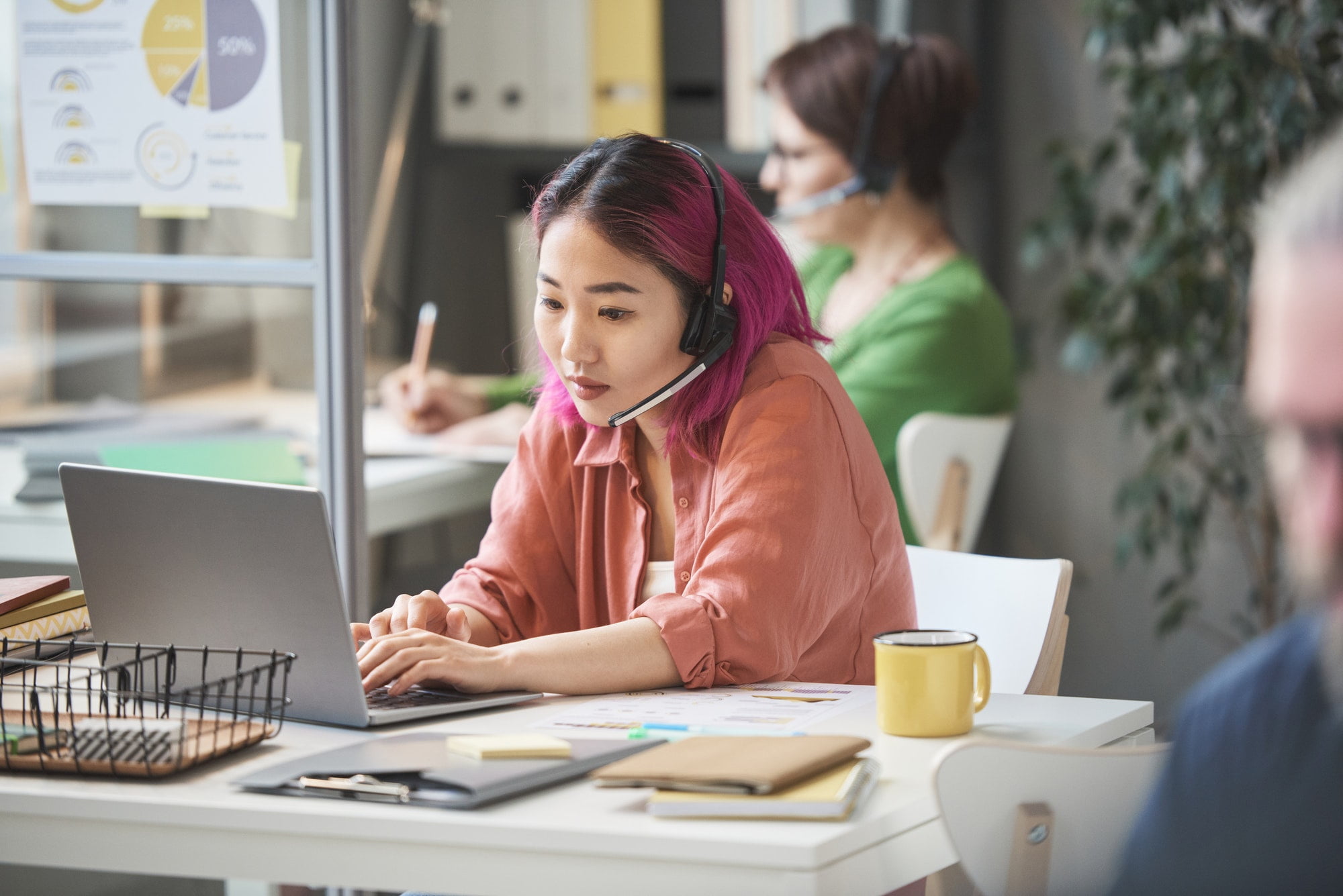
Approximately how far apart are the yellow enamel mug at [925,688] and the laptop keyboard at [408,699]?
331mm

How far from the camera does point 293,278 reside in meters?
1.61

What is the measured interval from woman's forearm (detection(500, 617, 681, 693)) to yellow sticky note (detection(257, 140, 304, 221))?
2.22 ft

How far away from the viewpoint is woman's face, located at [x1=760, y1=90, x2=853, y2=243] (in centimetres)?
269

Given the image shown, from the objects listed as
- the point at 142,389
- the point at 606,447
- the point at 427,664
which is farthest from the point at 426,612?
the point at 142,389

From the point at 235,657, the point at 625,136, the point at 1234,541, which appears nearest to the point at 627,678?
the point at 235,657

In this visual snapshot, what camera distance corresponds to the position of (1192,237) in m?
2.79

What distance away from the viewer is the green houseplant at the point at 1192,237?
8.55 ft

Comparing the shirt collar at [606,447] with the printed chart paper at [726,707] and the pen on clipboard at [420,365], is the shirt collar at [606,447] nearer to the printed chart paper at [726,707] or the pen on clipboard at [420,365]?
the printed chart paper at [726,707]

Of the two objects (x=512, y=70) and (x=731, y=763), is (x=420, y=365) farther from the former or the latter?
(x=731, y=763)

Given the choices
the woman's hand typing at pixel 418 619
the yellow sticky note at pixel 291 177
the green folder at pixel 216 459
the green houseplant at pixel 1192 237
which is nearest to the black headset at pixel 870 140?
the green houseplant at pixel 1192 237

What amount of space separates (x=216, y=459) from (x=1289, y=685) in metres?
1.64

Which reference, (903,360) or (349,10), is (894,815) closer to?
(349,10)

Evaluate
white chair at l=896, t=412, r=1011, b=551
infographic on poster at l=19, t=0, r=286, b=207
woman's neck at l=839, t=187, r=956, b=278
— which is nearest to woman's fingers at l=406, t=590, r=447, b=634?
infographic on poster at l=19, t=0, r=286, b=207

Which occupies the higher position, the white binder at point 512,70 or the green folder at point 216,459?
the white binder at point 512,70
